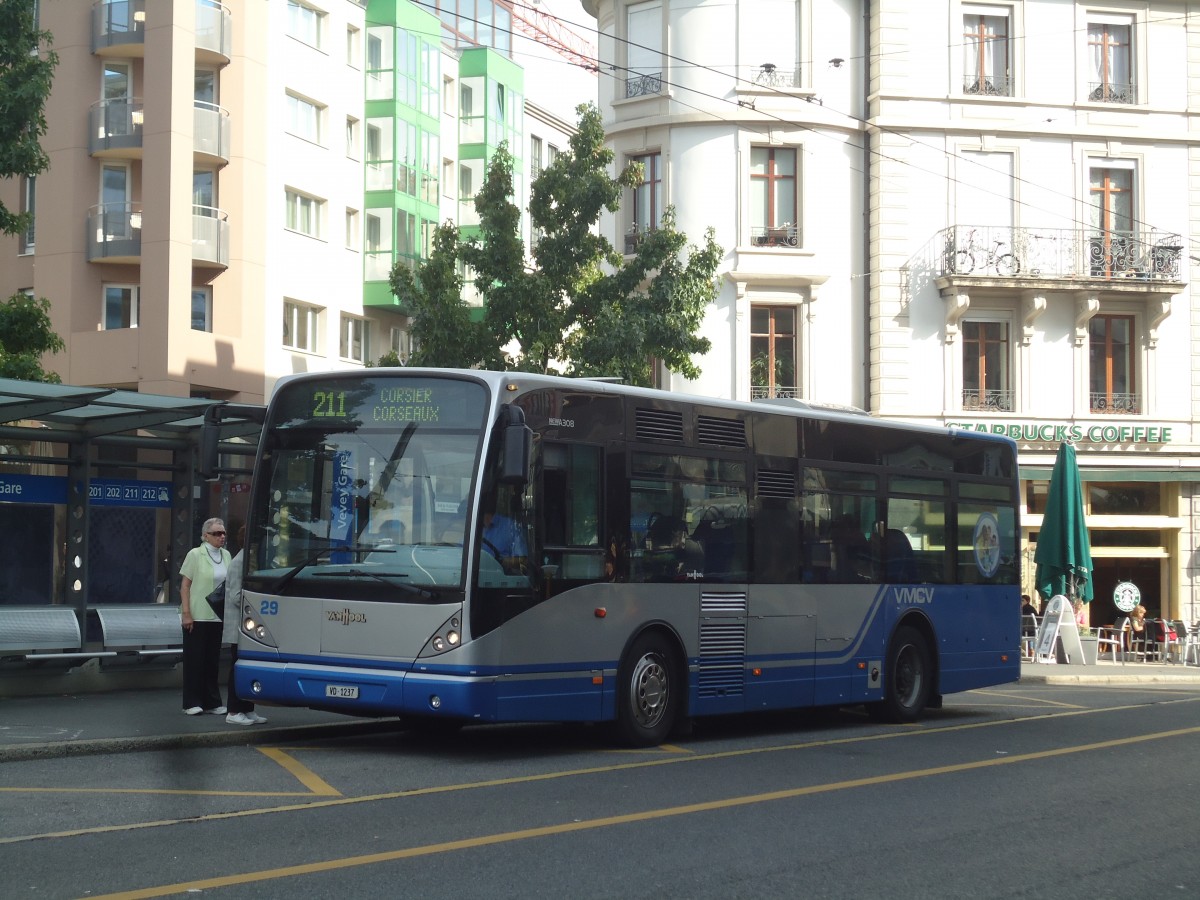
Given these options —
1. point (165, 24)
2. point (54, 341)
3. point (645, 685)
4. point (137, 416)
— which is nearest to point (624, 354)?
point (54, 341)

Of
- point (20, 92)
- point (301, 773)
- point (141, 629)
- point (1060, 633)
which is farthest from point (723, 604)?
point (1060, 633)

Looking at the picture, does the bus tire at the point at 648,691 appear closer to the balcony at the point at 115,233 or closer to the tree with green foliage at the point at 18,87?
the tree with green foliage at the point at 18,87

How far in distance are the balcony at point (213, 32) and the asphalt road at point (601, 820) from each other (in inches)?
1099

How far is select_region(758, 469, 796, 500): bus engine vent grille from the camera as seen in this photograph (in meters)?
14.8

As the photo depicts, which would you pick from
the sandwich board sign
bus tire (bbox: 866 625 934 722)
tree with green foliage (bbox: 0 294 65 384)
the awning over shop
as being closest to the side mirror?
bus tire (bbox: 866 625 934 722)

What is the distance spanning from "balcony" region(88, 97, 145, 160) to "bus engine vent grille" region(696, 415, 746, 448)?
87.3 feet

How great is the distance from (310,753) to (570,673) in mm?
2060

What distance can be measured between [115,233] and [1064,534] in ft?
72.3

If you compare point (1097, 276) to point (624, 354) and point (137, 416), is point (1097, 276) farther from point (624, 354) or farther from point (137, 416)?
point (137, 416)

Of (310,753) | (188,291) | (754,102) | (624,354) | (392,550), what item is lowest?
(310,753)

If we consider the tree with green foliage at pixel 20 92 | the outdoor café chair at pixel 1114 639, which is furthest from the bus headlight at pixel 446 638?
the outdoor café chair at pixel 1114 639

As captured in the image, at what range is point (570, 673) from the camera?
1248cm

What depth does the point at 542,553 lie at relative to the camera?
40.3ft

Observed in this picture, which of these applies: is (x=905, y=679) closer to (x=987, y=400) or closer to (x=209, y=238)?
(x=987, y=400)
